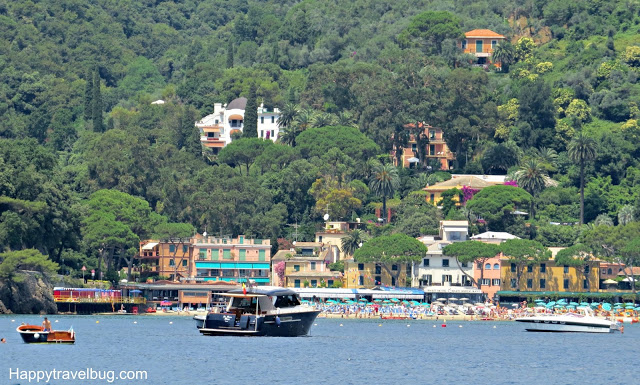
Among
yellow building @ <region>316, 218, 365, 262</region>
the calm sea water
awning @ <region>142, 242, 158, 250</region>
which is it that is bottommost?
the calm sea water

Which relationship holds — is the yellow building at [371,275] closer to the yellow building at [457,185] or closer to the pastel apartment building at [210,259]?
the pastel apartment building at [210,259]

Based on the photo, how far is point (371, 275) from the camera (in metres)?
173

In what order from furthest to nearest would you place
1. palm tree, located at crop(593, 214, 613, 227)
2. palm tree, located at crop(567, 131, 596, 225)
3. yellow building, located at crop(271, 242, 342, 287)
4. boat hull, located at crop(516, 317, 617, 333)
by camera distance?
palm tree, located at crop(567, 131, 596, 225), palm tree, located at crop(593, 214, 613, 227), yellow building, located at crop(271, 242, 342, 287), boat hull, located at crop(516, 317, 617, 333)

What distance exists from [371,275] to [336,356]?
248ft

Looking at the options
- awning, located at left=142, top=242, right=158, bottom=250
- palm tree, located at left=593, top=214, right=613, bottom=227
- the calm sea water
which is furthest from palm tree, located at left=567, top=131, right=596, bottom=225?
the calm sea water

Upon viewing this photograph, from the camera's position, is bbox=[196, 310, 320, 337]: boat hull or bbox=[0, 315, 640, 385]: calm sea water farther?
bbox=[196, 310, 320, 337]: boat hull

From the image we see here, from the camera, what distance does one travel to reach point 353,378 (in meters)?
85.2

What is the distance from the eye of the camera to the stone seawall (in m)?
139

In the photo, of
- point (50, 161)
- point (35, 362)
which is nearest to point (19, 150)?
point (50, 161)

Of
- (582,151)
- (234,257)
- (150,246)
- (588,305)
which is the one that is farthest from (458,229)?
(150,246)

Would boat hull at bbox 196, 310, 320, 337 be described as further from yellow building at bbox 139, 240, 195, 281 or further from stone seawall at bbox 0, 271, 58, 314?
yellow building at bbox 139, 240, 195, 281

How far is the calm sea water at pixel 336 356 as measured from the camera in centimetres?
8575

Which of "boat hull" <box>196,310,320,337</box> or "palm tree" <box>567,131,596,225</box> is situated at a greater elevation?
"palm tree" <box>567,131,596,225</box>

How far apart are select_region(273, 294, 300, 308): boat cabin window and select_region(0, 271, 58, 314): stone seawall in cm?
4005
